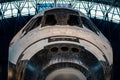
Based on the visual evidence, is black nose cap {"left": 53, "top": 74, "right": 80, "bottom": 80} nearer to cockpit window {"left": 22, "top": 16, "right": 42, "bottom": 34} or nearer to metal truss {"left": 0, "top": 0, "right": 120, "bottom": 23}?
cockpit window {"left": 22, "top": 16, "right": 42, "bottom": 34}

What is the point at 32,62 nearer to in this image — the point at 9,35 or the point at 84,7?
the point at 84,7

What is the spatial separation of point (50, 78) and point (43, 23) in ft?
6.44

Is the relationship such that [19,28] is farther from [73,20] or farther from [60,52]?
[60,52]

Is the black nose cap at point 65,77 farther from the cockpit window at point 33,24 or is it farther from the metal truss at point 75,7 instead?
the metal truss at point 75,7

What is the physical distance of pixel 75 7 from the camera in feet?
141

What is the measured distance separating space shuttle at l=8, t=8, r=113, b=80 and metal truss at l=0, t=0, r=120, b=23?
113ft

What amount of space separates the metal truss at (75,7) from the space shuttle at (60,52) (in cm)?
3444

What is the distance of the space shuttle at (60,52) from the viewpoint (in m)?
6.41

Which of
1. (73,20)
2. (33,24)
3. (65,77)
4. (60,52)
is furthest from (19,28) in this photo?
(65,77)

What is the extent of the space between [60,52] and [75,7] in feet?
120

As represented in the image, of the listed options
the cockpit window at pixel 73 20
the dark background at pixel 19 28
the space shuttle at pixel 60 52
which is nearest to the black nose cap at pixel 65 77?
the space shuttle at pixel 60 52

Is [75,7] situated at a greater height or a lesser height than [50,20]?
lesser

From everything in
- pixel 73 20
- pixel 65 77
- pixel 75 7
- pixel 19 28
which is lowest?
pixel 19 28

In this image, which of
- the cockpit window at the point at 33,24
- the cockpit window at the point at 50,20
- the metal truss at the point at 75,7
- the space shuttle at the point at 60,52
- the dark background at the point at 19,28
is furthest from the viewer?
the dark background at the point at 19,28
